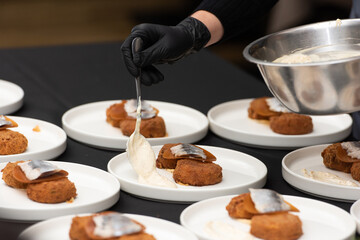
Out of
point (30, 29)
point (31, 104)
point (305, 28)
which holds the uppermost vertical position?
point (305, 28)

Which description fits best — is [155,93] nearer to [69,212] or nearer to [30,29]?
[69,212]

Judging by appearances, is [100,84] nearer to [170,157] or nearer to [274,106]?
[274,106]

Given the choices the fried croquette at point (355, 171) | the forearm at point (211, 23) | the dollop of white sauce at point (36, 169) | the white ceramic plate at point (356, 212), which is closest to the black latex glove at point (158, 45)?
the forearm at point (211, 23)

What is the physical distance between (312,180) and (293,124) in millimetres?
517

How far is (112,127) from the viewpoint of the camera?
2.47m

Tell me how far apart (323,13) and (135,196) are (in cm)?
363

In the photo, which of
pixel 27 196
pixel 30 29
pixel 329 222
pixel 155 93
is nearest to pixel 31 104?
pixel 155 93

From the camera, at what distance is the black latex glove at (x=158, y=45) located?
2117mm

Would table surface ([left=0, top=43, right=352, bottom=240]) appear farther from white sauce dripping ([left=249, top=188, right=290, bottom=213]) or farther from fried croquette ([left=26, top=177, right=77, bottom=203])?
white sauce dripping ([left=249, top=188, right=290, bottom=213])

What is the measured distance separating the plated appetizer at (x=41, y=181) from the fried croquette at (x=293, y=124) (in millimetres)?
875

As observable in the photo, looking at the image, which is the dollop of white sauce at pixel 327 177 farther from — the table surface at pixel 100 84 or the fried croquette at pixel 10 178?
the fried croquette at pixel 10 178

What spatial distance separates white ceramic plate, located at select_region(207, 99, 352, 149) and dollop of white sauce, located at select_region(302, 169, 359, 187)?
262mm

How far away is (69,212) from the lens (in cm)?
167

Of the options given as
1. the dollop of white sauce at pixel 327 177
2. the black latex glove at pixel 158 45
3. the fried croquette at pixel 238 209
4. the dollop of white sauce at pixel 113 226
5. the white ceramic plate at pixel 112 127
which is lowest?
the white ceramic plate at pixel 112 127
